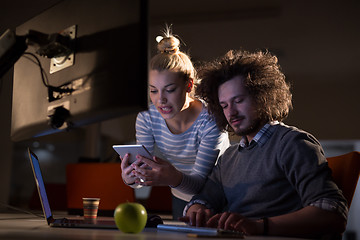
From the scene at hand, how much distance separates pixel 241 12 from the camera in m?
5.00

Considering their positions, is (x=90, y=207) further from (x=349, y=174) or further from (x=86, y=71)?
(x=349, y=174)

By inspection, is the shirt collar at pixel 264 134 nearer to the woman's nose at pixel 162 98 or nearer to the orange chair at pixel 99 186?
the woman's nose at pixel 162 98

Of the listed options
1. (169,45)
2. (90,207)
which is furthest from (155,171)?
(169,45)

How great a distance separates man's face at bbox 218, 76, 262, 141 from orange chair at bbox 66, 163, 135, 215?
3.77 ft

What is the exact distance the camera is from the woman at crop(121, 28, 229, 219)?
5.49 ft

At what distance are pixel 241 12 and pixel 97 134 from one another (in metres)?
2.46

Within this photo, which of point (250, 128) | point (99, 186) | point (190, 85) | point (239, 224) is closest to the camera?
point (239, 224)

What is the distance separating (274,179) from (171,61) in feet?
2.58

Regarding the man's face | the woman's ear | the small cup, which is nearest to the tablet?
the small cup

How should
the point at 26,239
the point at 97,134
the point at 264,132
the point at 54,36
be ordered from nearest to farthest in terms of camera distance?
the point at 26,239 < the point at 54,36 < the point at 264,132 < the point at 97,134

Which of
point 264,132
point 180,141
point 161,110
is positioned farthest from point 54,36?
point 180,141

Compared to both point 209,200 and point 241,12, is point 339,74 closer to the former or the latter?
point 241,12

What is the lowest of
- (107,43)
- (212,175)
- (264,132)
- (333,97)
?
(212,175)

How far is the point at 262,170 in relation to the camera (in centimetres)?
133
